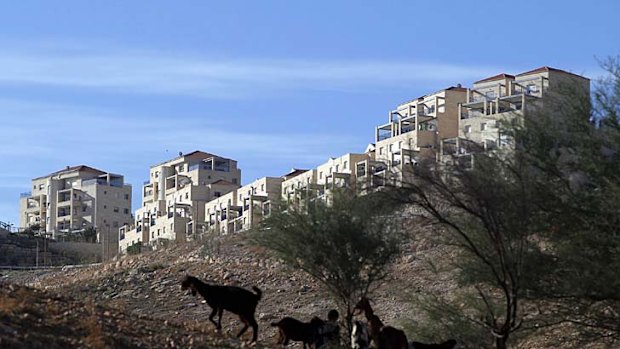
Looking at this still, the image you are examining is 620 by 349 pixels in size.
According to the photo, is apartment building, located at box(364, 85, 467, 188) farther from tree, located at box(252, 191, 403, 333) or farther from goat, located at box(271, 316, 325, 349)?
goat, located at box(271, 316, 325, 349)

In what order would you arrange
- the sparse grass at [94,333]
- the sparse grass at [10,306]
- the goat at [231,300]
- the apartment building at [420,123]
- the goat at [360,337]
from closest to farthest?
the sparse grass at [94,333] < the sparse grass at [10,306] < the goat at [360,337] < the goat at [231,300] < the apartment building at [420,123]

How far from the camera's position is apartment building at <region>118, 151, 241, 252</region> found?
117 m

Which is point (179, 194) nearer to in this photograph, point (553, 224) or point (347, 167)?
point (347, 167)

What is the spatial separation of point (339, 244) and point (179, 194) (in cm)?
9930

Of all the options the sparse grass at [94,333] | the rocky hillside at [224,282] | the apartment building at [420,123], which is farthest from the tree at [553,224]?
the apartment building at [420,123]

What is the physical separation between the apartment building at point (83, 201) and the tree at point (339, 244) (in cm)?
11268

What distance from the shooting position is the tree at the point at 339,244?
30.5 m

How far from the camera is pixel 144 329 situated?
23297 mm

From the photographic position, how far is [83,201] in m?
151

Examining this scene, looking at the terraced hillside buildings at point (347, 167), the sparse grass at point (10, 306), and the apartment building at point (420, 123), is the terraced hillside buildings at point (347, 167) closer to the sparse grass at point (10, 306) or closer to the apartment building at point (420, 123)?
the apartment building at point (420, 123)

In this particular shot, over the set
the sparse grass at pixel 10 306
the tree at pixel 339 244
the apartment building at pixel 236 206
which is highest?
the apartment building at pixel 236 206

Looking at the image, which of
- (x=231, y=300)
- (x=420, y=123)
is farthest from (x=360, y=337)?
(x=420, y=123)

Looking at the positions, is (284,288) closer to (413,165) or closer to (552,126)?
(552,126)

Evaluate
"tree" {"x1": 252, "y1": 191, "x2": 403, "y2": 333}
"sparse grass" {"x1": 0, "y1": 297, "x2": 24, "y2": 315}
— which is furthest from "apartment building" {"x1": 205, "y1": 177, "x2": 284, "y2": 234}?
"sparse grass" {"x1": 0, "y1": 297, "x2": 24, "y2": 315}
